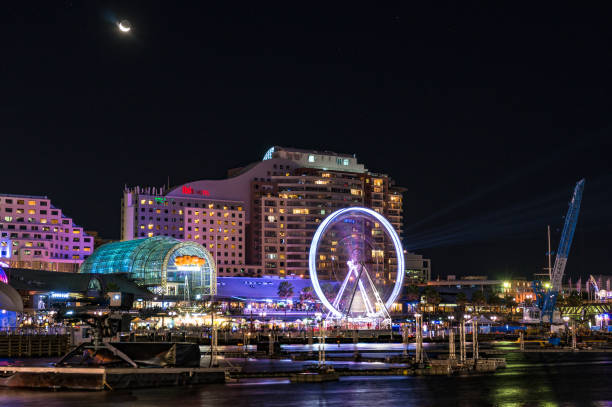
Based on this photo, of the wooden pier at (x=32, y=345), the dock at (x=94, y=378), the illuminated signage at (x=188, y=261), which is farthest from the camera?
the illuminated signage at (x=188, y=261)

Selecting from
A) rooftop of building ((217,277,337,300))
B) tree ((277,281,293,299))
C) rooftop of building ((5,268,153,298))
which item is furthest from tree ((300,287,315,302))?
rooftop of building ((5,268,153,298))

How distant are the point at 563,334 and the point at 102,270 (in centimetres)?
9087

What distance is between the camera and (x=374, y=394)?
3681 centimetres

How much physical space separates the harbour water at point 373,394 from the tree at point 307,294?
149181mm

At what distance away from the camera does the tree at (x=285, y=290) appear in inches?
7653

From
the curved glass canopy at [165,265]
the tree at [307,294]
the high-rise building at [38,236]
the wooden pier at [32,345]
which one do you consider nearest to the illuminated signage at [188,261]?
the curved glass canopy at [165,265]

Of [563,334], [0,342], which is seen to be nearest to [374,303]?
[563,334]

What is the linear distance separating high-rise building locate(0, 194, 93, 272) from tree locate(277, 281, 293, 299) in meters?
46.1

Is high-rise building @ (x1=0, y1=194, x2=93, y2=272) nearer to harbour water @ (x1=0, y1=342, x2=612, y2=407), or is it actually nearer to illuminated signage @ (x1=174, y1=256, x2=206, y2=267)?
illuminated signage @ (x1=174, y1=256, x2=206, y2=267)

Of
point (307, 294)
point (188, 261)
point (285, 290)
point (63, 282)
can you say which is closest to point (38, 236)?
point (63, 282)

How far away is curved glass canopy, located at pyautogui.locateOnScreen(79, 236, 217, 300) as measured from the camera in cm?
15175

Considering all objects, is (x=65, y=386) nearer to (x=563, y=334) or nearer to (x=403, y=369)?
(x=403, y=369)

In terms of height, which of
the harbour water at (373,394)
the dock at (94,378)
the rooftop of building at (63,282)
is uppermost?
the rooftop of building at (63,282)

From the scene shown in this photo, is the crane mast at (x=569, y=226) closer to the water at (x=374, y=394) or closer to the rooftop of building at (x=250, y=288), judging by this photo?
the rooftop of building at (x=250, y=288)
